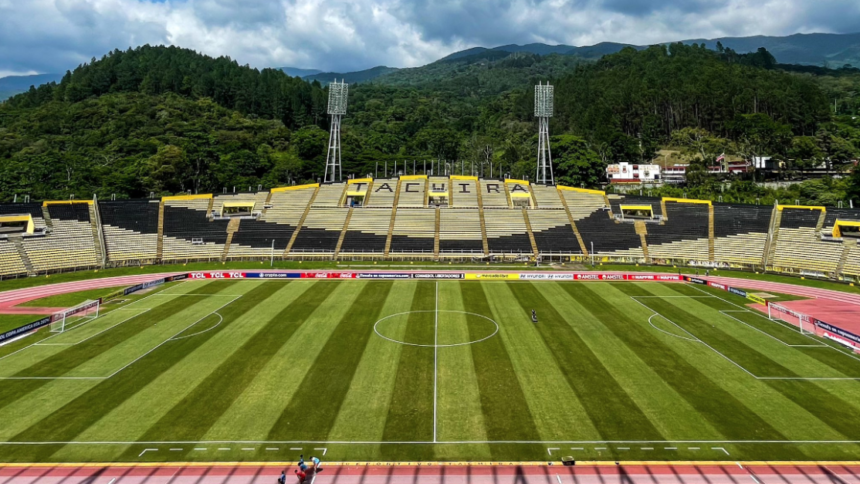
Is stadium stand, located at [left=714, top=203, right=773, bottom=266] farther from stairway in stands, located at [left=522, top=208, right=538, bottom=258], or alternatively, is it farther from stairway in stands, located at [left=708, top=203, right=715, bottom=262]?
stairway in stands, located at [left=522, top=208, right=538, bottom=258]

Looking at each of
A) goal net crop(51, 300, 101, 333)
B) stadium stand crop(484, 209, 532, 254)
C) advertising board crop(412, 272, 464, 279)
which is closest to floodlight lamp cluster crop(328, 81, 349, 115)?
stadium stand crop(484, 209, 532, 254)

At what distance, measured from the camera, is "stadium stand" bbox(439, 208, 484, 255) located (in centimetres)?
6406

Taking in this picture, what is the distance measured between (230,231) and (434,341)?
46647mm

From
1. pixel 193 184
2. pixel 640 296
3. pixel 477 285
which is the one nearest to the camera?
pixel 640 296

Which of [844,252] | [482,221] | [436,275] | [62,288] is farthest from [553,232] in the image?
[62,288]

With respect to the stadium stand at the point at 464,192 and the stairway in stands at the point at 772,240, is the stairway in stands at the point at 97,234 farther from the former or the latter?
the stairway in stands at the point at 772,240

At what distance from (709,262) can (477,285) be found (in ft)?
105

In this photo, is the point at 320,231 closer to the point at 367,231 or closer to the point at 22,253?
the point at 367,231

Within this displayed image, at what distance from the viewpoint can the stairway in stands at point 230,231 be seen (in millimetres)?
62062

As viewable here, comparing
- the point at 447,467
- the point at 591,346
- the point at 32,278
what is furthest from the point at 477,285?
the point at 32,278

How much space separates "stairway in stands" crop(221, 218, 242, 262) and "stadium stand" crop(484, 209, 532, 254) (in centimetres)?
3557

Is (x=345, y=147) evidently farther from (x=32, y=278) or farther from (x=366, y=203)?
(x=32, y=278)

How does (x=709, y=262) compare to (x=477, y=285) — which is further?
(x=709, y=262)

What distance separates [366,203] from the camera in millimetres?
78312
